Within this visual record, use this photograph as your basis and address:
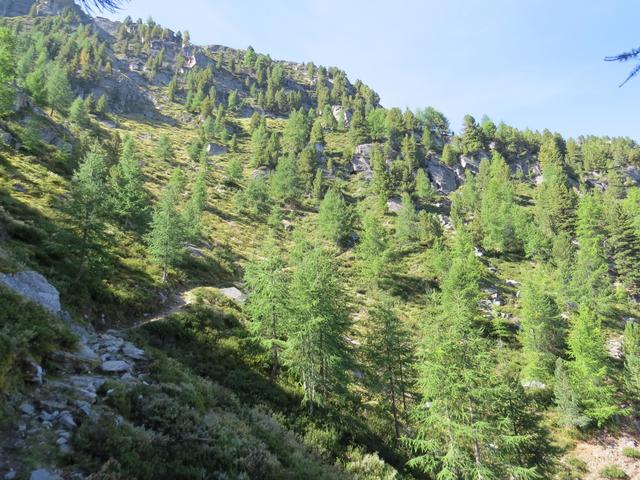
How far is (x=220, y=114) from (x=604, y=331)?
115 m

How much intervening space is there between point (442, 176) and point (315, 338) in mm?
93994

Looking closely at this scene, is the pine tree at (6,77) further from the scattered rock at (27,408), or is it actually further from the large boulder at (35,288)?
the scattered rock at (27,408)

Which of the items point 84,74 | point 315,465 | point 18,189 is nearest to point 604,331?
point 315,465

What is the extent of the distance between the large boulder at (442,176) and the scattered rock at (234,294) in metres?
81.4

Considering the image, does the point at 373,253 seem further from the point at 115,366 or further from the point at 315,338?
the point at 115,366

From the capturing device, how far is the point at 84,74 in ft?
382

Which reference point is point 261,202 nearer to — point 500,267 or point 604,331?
point 500,267

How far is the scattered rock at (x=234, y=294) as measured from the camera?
29.3 meters

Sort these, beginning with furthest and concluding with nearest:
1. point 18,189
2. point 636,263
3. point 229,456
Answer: point 636,263, point 18,189, point 229,456

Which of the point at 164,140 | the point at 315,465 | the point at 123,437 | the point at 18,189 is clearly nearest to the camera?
the point at 123,437

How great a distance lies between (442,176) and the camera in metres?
104

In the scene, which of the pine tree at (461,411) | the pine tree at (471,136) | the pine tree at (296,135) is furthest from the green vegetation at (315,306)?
the pine tree at (471,136)

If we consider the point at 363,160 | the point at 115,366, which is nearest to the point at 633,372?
the point at 115,366

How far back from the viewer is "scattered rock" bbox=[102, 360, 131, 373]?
1143 cm
